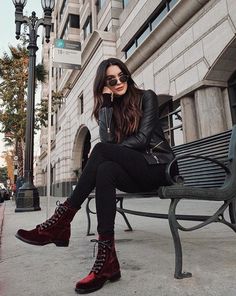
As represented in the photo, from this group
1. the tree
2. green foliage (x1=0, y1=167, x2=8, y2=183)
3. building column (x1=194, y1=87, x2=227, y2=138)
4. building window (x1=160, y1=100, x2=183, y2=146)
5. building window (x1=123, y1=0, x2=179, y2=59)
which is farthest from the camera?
green foliage (x1=0, y1=167, x2=8, y2=183)

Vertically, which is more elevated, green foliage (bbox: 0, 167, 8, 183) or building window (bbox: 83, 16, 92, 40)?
building window (bbox: 83, 16, 92, 40)

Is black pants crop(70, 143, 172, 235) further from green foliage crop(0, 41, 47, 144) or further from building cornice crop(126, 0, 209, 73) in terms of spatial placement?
green foliage crop(0, 41, 47, 144)

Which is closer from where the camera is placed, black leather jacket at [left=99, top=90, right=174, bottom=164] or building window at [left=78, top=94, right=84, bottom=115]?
black leather jacket at [left=99, top=90, right=174, bottom=164]

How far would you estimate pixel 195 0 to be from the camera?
9008 mm

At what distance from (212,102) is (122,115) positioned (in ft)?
23.0

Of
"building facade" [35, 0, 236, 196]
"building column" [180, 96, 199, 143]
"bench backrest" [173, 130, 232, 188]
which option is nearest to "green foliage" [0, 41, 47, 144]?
"building facade" [35, 0, 236, 196]

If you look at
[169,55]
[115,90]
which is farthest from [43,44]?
[115,90]

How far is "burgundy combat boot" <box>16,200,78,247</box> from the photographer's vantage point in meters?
2.06

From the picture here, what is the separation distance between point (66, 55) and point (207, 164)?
Answer: 15.8 ft

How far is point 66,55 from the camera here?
6.86 metres

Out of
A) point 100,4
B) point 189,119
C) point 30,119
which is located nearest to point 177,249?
point 189,119

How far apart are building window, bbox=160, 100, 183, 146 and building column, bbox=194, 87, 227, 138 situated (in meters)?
1.73

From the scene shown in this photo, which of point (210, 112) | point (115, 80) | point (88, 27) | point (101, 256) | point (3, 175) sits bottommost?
point (101, 256)

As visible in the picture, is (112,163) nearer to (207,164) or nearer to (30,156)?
(207,164)
